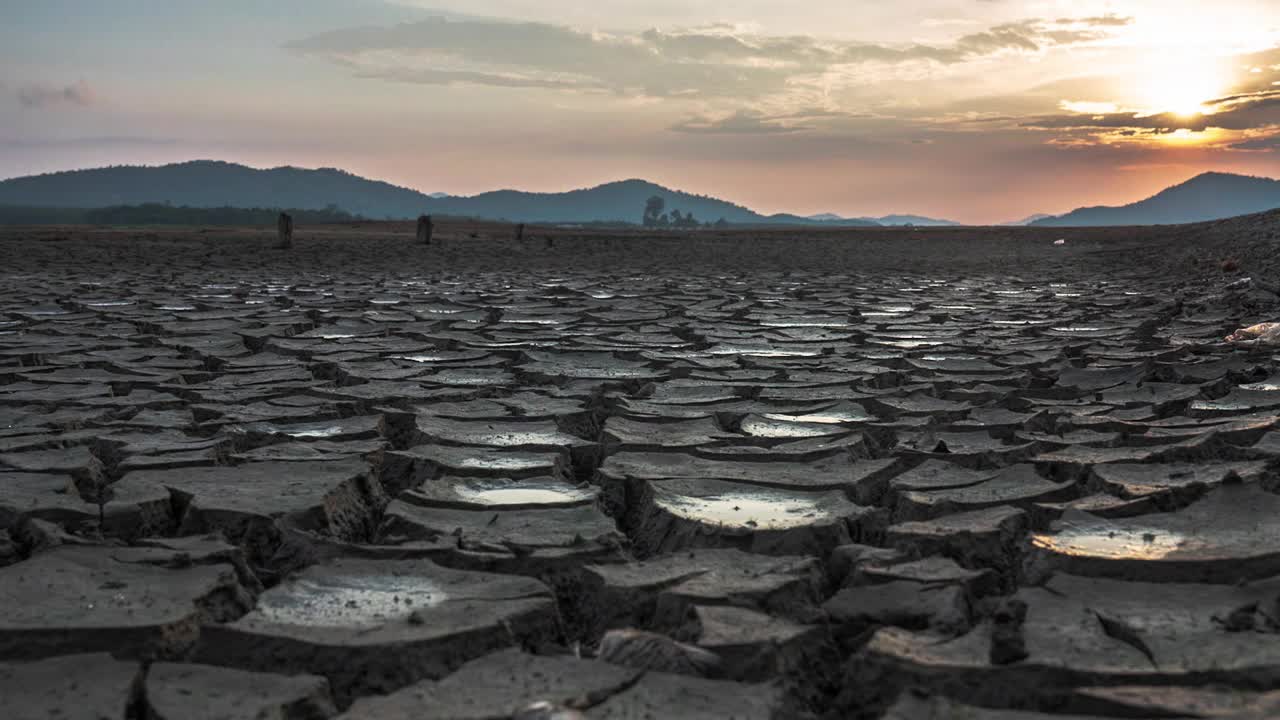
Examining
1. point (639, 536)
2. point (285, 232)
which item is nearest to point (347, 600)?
point (639, 536)

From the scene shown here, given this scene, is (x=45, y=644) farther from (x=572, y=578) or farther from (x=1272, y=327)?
(x=1272, y=327)

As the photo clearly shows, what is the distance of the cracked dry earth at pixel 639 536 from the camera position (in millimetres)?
1207

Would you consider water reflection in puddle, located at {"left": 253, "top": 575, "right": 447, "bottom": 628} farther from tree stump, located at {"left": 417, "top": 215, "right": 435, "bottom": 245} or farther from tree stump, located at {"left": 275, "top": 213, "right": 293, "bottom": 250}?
tree stump, located at {"left": 417, "top": 215, "right": 435, "bottom": 245}

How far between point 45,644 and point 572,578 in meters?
0.72

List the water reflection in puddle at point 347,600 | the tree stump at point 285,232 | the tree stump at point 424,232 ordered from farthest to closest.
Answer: the tree stump at point 424,232 → the tree stump at point 285,232 → the water reflection in puddle at point 347,600

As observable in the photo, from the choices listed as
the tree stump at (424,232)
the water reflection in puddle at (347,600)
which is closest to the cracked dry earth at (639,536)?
the water reflection in puddle at (347,600)

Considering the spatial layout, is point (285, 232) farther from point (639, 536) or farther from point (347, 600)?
point (347, 600)

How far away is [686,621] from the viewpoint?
1.40 m

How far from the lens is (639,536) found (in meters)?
1.93

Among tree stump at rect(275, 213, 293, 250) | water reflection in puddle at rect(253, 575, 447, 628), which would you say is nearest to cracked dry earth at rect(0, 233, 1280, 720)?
water reflection in puddle at rect(253, 575, 447, 628)

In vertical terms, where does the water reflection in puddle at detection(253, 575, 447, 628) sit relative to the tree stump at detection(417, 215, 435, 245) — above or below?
below

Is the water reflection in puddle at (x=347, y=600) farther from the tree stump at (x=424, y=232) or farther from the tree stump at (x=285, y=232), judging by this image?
the tree stump at (x=424, y=232)

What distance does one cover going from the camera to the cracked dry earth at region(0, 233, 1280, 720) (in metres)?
1.21

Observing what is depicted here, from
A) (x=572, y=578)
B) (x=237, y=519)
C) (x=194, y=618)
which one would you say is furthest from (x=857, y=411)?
(x=194, y=618)
